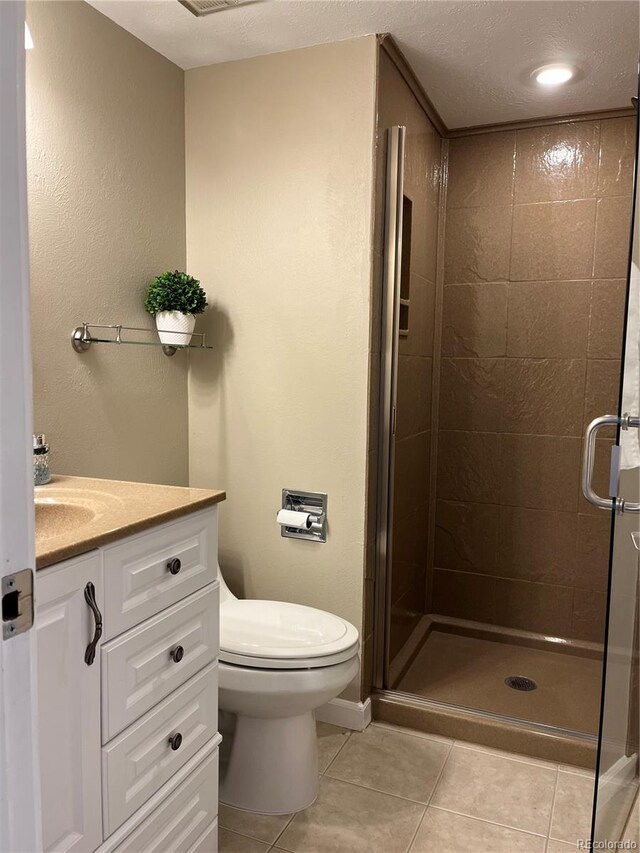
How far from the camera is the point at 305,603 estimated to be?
2357 mm

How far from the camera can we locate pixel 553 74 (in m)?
2.32

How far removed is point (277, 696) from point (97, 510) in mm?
756

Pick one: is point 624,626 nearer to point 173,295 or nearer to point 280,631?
point 280,631

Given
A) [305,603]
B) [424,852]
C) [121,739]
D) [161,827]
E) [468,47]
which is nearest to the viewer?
[121,739]

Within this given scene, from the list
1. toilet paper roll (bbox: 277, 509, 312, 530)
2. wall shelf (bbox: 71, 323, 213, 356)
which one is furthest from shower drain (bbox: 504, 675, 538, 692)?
wall shelf (bbox: 71, 323, 213, 356)

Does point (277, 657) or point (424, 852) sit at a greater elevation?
point (277, 657)

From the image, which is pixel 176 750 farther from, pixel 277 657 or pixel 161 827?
pixel 277 657

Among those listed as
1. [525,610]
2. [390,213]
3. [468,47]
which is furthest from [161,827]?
[468,47]

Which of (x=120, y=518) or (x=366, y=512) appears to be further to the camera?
(x=366, y=512)

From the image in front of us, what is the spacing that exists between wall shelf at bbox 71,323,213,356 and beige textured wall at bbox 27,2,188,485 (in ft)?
0.08

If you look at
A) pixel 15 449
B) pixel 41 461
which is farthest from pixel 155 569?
pixel 15 449

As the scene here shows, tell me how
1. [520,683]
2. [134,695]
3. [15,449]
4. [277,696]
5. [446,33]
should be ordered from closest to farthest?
[15,449] → [134,695] → [277,696] → [446,33] → [520,683]

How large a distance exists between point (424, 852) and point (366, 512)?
982 millimetres

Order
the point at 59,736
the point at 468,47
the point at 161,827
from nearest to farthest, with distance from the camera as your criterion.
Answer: the point at 59,736 < the point at 161,827 < the point at 468,47
